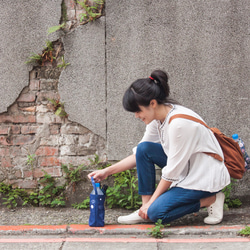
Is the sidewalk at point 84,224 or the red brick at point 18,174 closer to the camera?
the sidewalk at point 84,224

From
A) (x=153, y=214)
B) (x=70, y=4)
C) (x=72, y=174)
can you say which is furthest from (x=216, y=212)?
(x=70, y=4)

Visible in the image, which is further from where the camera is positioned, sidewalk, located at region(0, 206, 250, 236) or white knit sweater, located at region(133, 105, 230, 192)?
sidewalk, located at region(0, 206, 250, 236)

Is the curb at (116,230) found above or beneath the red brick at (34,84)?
beneath

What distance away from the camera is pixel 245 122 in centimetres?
379

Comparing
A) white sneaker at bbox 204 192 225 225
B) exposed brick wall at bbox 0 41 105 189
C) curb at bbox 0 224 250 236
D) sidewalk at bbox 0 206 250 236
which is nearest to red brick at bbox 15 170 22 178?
exposed brick wall at bbox 0 41 105 189

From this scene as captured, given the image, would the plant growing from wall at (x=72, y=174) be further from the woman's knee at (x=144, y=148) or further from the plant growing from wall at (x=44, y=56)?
the plant growing from wall at (x=44, y=56)

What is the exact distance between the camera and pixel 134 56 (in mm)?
3764

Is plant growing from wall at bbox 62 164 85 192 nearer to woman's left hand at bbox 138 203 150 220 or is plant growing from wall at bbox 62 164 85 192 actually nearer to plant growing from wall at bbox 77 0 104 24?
woman's left hand at bbox 138 203 150 220

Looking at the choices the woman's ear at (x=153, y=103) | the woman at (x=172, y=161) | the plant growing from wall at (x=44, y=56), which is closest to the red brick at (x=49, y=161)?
the woman at (x=172, y=161)

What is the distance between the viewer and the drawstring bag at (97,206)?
302cm

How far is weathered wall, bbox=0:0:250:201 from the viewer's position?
372cm

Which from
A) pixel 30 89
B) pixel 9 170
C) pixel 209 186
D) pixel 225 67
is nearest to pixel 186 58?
pixel 225 67

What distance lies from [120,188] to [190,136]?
50.8 inches

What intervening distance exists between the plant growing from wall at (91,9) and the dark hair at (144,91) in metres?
1.26
